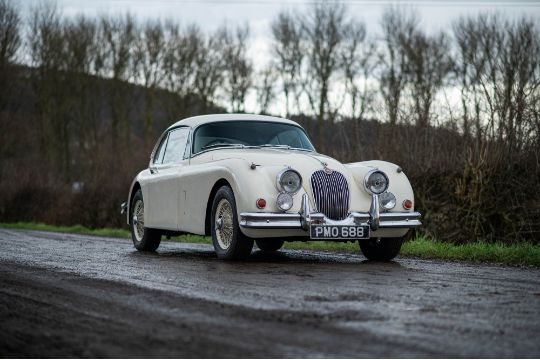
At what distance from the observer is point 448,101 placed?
1355 cm

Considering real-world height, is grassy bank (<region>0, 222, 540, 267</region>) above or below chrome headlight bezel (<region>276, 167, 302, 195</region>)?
below

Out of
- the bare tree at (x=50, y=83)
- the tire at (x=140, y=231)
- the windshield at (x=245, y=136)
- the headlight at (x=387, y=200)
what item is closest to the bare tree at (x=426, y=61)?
Result: the bare tree at (x=50, y=83)

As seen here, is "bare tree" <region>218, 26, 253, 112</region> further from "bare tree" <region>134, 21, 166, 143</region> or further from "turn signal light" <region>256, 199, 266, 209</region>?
"turn signal light" <region>256, 199, 266, 209</region>

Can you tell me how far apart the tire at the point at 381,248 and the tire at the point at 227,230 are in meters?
1.67

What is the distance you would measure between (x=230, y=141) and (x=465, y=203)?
3.89 m

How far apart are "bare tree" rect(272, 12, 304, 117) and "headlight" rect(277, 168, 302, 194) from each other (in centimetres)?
3099

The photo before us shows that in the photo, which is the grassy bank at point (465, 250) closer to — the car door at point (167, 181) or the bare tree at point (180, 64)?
the car door at point (167, 181)

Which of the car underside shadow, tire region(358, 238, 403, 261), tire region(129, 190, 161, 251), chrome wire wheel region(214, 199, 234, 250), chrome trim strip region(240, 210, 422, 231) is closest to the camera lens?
chrome trim strip region(240, 210, 422, 231)

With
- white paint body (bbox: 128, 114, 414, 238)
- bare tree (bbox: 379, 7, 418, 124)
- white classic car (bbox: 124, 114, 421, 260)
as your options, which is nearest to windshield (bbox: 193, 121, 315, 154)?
white classic car (bbox: 124, 114, 421, 260)

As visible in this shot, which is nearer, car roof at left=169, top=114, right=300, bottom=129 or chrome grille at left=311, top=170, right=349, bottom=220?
Result: chrome grille at left=311, top=170, right=349, bottom=220

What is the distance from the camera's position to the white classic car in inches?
356

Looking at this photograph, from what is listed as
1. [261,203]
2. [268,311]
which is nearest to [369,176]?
[261,203]

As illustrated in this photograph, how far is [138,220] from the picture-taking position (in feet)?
41.5

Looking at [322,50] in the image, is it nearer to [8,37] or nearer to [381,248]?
[8,37]
